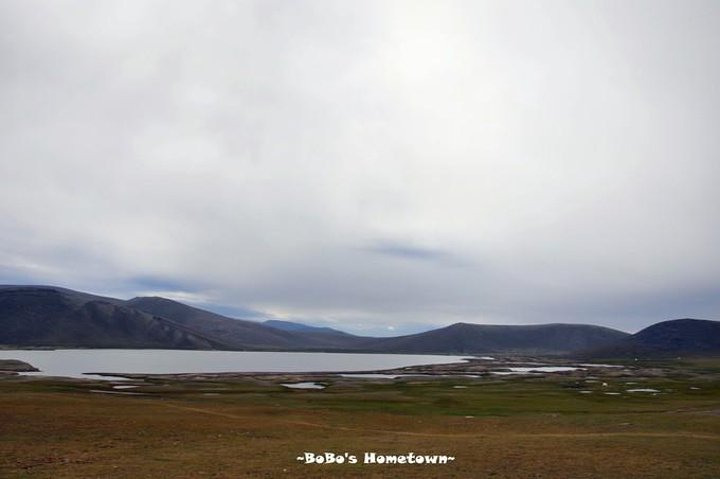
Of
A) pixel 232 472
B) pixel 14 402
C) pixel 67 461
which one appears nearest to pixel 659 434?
pixel 232 472

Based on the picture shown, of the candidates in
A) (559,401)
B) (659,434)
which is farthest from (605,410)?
(659,434)

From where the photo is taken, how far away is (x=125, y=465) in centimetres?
2842

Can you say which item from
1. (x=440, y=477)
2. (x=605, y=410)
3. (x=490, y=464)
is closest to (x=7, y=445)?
(x=440, y=477)

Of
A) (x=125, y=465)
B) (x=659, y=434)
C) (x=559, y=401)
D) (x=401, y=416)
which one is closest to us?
(x=125, y=465)

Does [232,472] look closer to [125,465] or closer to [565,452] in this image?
[125,465]

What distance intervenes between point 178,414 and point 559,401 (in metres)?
55.9

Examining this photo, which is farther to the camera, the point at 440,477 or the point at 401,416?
the point at 401,416

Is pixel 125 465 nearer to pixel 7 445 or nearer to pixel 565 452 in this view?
pixel 7 445

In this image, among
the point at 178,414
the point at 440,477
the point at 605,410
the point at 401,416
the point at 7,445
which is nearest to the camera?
the point at 440,477

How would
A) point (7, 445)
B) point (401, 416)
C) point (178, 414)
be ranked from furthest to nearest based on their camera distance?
point (401, 416), point (178, 414), point (7, 445)

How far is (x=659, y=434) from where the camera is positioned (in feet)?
136

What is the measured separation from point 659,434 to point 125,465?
1491 inches

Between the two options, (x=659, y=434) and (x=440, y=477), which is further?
(x=659, y=434)

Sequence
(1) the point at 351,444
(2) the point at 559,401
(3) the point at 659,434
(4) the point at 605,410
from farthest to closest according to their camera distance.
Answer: (2) the point at 559,401, (4) the point at 605,410, (3) the point at 659,434, (1) the point at 351,444
